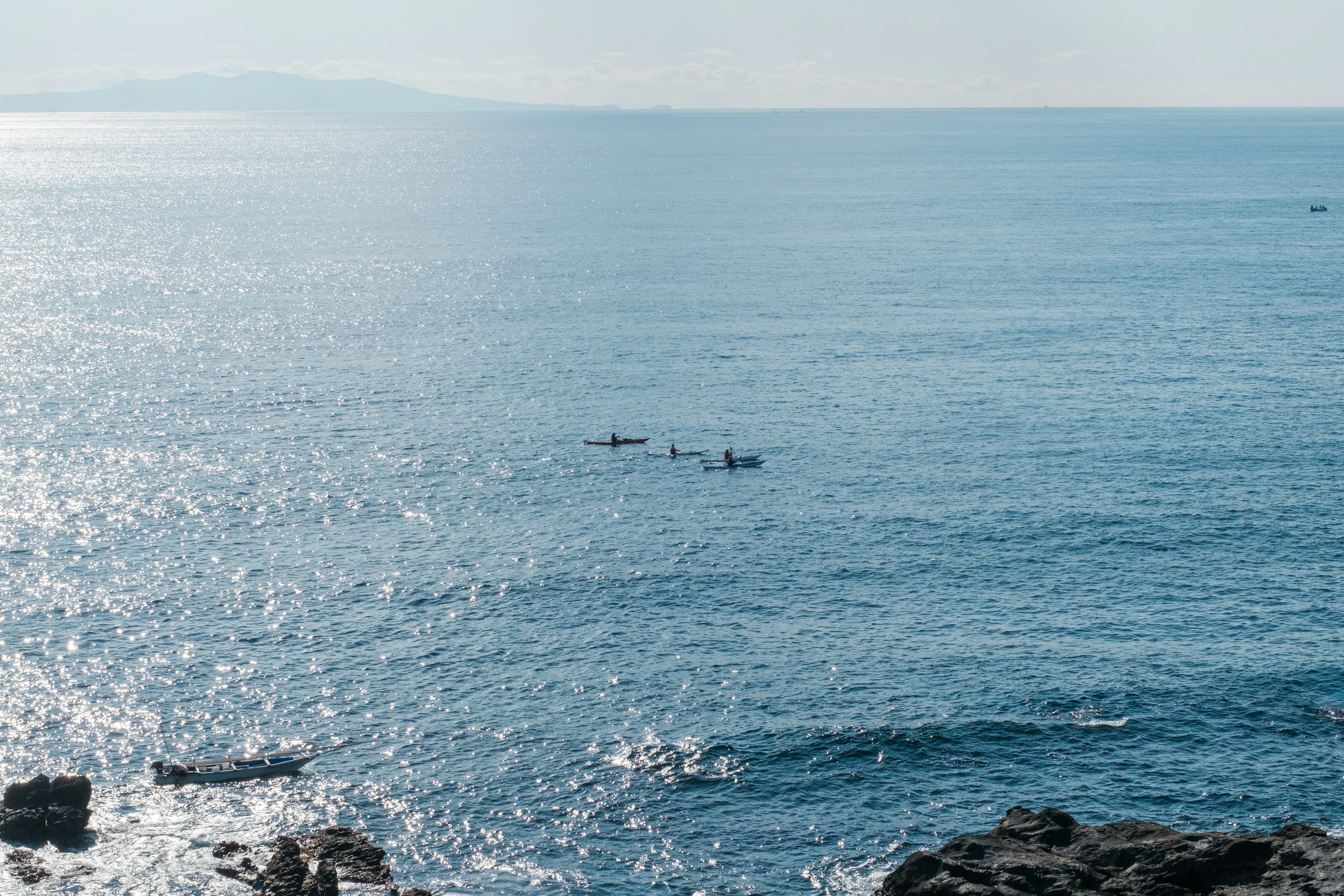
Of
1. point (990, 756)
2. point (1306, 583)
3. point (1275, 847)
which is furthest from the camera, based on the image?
point (1306, 583)

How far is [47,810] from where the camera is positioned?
63.8 metres

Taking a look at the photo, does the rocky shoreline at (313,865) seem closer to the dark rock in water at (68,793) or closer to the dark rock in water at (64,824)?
the dark rock in water at (64,824)

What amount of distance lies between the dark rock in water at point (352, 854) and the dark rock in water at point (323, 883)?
0.97 m

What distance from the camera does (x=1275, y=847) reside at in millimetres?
54844

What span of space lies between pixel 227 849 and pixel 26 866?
367 inches

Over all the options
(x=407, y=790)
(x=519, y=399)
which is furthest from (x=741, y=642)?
(x=519, y=399)

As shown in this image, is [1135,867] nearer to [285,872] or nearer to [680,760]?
[680,760]

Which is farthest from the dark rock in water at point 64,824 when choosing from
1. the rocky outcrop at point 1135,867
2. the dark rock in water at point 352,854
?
the rocky outcrop at point 1135,867

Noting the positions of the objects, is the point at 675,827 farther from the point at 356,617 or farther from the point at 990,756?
the point at 356,617

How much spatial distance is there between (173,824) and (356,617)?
24874 mm

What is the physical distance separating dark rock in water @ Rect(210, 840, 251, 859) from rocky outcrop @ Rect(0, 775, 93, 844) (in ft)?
24.0

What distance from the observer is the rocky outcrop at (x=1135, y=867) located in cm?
5334

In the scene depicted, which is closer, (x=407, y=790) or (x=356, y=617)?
(x=407, y=790)

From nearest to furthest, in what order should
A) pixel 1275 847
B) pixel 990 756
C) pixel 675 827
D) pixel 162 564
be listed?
pixel 1275 847, pixel 675 827, pixel 990 756, pixel 162 564
